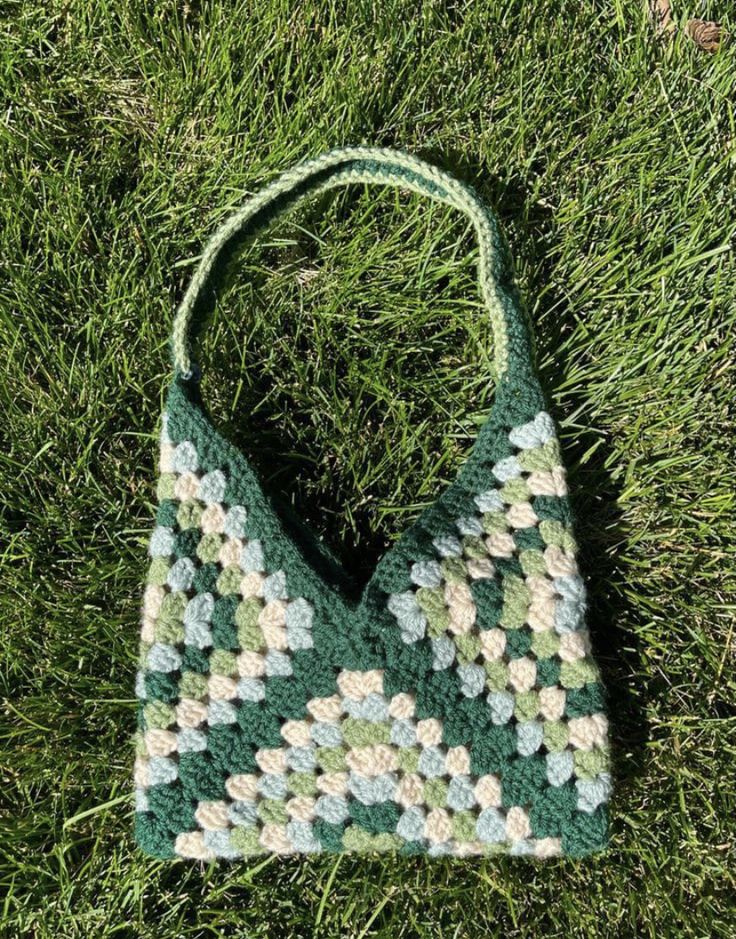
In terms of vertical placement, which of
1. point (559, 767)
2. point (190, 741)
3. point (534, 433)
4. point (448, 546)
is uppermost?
point (534, 433)

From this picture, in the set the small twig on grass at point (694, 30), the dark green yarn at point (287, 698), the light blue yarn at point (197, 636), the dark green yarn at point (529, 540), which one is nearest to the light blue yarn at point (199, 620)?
the light blue yarn at point (197, 636)

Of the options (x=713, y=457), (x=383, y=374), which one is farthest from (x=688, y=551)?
(x=383, y=374)

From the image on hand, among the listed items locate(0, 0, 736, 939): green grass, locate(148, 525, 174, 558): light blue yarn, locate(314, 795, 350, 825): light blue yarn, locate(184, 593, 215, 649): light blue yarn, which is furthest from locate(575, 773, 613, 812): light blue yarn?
locate(148, 525, 174, 558): light blue yarn

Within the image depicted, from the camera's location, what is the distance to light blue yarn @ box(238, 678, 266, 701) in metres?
1.19

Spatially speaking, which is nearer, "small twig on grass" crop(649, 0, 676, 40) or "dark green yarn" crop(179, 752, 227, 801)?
"dark green yarn" crop(179, 752, 227, 801)

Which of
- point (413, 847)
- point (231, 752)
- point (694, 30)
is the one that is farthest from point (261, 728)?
point (694, 30)

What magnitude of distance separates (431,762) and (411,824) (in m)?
0.09

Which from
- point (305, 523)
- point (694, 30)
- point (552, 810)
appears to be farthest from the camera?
point (694, 30)

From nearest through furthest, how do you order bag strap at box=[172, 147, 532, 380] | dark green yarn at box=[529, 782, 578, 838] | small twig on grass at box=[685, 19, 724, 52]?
dark green yarn at box=[529, 782, 578, 838] < bag strap at box=[172, 147, 532, 380] < small twig on grass at box=[685, 19, 724, 52]

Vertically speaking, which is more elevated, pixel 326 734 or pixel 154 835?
pixel 326 734

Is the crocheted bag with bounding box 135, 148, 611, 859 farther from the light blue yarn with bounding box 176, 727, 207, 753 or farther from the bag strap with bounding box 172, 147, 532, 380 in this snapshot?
the bag strap with bounding box 172, 147, 532, 380

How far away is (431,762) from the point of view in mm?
1178

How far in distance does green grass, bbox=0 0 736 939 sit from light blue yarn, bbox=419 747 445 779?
9.3 inches

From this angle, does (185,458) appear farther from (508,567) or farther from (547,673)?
(547,673)
